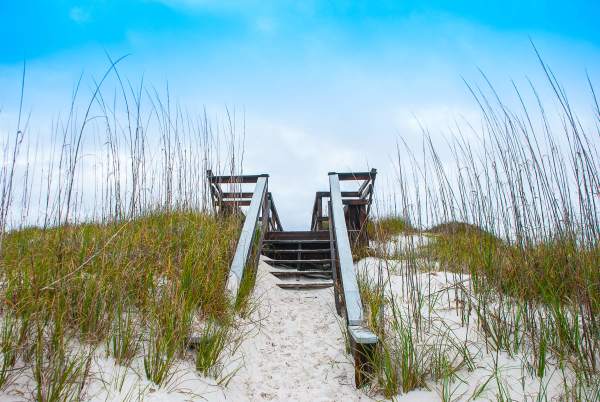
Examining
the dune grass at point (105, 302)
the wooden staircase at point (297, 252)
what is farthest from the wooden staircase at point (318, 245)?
the dune grass at point (105, 302)

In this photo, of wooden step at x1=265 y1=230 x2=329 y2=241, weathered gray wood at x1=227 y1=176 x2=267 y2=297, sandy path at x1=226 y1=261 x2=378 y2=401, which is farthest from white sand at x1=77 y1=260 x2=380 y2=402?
wooden step at x1=265 y1=230 x2=329 y2=241

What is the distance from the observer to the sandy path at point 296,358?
2613 mm

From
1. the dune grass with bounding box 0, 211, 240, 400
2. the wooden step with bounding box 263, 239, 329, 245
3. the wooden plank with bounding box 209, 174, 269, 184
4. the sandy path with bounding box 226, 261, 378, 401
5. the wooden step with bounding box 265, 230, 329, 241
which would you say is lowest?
the sandy path with bounding box 226, 261, 378, 401

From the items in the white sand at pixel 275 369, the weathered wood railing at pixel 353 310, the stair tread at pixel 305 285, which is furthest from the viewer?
the stair tread at pixel 305 285

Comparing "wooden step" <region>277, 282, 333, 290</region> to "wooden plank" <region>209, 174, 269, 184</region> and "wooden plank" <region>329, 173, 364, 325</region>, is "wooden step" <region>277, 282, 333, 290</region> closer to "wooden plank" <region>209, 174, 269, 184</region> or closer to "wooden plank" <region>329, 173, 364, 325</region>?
"wooden plank" <region>329, 173, 364, 325</region>

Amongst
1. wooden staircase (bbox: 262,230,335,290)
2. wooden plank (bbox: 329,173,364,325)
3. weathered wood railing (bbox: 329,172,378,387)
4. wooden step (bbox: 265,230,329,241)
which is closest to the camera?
weathered wood railing (bbox: 329,172,378,387)

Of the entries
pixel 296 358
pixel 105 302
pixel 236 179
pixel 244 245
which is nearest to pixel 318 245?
pixel 236 179

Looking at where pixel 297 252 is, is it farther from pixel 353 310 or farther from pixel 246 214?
pixel 353 310

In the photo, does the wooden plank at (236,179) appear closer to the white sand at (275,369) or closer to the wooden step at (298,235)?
the wooden step at (298,235)

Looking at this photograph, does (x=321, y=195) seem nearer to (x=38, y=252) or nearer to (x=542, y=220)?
(x=542, y=220)

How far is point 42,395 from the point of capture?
182 centimetres

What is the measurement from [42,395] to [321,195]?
479cm

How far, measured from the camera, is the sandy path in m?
2.61

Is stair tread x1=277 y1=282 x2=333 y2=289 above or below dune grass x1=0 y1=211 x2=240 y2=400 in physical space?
below
